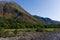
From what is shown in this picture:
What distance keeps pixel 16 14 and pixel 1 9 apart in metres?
14.8

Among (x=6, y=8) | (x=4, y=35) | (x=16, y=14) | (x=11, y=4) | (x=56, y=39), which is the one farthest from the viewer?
(x=11, y=4)

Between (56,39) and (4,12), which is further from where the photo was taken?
(4,12)

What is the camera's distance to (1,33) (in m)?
36.9

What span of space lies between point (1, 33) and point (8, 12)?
137 metres

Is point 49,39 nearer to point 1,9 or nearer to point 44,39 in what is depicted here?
point 44,39

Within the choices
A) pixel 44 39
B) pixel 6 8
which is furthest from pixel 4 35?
pixel 6 8

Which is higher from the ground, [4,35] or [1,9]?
[1,9]

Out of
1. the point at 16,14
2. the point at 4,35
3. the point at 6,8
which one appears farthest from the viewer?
the point at 6,8

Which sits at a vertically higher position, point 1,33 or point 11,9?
point 11,9

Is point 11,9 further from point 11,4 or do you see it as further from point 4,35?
point 4,35

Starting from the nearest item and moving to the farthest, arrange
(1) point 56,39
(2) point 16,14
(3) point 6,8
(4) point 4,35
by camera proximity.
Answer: (1) point 56,39
(4) point 4,35
(2) point 16,14
(3) point 6,8

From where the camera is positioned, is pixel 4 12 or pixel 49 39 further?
pixel 4 12

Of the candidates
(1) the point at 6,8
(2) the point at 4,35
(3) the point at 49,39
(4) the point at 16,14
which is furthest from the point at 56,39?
(1) the point at 6,8

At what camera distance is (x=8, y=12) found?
17250cm
